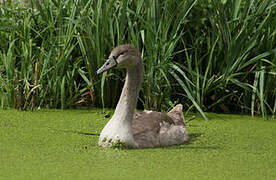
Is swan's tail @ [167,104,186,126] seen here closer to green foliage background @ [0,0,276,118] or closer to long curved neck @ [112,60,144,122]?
green foliage background @ [0,0,276,118]

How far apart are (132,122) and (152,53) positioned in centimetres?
105

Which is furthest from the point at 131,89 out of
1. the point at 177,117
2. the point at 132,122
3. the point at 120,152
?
the point at 177,117

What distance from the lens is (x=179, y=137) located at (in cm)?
463

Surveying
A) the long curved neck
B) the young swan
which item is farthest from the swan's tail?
the long curved neck

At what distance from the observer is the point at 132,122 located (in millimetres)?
4578

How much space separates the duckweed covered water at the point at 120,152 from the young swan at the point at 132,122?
0.30ft

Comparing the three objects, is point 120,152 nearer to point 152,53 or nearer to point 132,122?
point 132,122

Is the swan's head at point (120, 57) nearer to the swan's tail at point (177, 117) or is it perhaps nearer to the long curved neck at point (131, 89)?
the long curved neck at point (131, 89)

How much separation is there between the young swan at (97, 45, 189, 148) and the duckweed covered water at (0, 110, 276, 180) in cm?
Result: 9

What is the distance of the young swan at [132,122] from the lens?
170 inches

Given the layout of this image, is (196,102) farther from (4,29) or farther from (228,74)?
(4,29)

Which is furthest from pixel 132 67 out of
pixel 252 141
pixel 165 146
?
pixel 252 141

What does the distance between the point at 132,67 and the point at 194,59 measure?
1.61 metres

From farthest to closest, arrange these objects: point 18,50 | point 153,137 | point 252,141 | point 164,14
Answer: point 18,50, point 164,14, point 252,141, point 153,137
